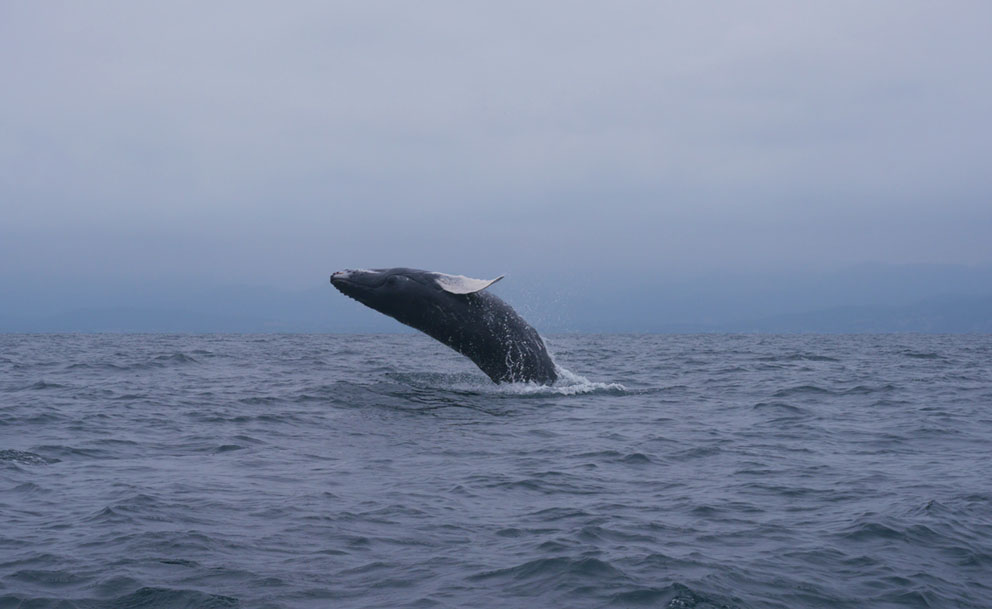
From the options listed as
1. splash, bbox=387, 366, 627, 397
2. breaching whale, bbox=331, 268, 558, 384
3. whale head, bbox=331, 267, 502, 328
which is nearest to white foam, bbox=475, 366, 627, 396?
splash, bbox=387, 366, 627, 397

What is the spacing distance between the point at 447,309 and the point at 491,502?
7.76m

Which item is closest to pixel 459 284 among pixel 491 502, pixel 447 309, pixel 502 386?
pixel 447 309

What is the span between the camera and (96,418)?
574 inches

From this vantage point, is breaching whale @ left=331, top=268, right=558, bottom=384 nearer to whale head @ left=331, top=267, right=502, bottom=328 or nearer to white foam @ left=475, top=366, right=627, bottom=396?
whale head @ left=331, top=267, right=502, bottom=328

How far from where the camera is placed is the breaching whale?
16.2 meters

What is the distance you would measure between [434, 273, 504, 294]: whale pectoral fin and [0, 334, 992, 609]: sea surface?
6.96ft

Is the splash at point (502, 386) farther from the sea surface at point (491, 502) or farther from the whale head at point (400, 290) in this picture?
the whale head at point (400, 290)

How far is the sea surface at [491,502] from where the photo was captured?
6.41 meters

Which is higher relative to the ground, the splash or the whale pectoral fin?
the whale pectoral fin

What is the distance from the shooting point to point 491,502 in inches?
347

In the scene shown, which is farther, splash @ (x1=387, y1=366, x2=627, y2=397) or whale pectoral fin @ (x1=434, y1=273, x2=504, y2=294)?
splash @ (x1=387, y1=366, x2=627, y2=397)

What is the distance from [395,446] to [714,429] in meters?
5.22

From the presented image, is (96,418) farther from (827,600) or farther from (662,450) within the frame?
(827,600)

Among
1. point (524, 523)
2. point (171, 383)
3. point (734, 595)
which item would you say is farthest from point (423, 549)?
point (171, 383)
